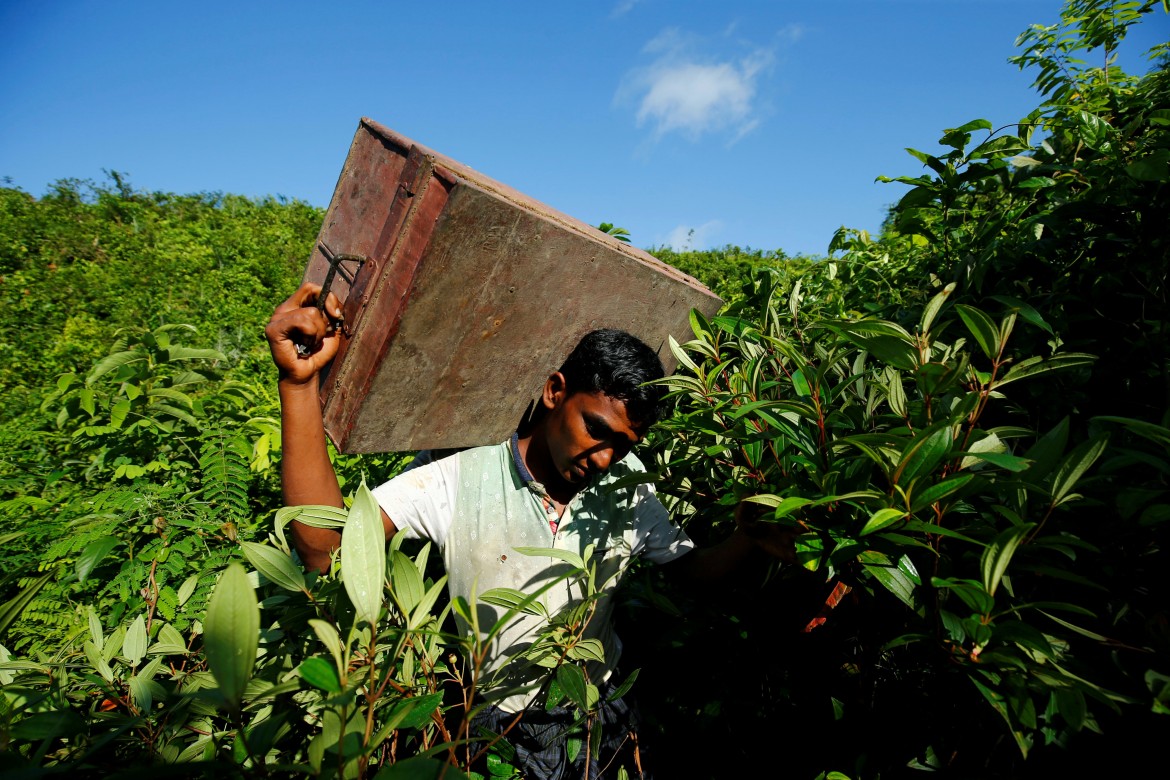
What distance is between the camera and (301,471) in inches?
44.3

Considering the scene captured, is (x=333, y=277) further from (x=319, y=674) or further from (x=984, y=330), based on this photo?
(x=984, y=330)

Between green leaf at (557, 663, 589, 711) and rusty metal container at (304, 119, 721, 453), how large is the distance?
0.65 meters

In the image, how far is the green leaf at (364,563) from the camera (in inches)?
24.2

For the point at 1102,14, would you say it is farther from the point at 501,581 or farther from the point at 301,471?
the point at 301,471

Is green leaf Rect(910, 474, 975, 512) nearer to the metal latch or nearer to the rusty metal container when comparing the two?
the rusty metal container

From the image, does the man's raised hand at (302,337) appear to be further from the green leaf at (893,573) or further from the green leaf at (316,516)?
the green leaf at (893,573)

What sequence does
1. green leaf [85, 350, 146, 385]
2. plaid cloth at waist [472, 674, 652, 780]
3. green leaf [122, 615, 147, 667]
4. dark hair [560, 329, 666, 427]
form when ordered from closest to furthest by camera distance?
green leaf [122, 615, 147, 667] → dark hair [560, 329, 666, 427] → plaid cloth at waist [472, 674, 652, 780] → green leaf [85, 350, 146, 385]

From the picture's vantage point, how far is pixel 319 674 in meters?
0.51

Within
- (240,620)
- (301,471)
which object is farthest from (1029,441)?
(301,471)

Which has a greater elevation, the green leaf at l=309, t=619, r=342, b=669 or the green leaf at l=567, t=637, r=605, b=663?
the green leaf at l=309, t=619, r=342, b=669

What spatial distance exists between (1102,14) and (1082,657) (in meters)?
1.78

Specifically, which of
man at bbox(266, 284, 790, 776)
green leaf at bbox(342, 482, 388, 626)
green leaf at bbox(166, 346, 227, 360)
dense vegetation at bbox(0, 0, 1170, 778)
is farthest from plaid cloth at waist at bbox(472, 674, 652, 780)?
green leaf at bbox(166, 346, 227, 360)

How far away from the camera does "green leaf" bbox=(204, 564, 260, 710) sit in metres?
0.49

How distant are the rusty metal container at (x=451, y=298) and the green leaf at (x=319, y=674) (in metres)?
0.72
